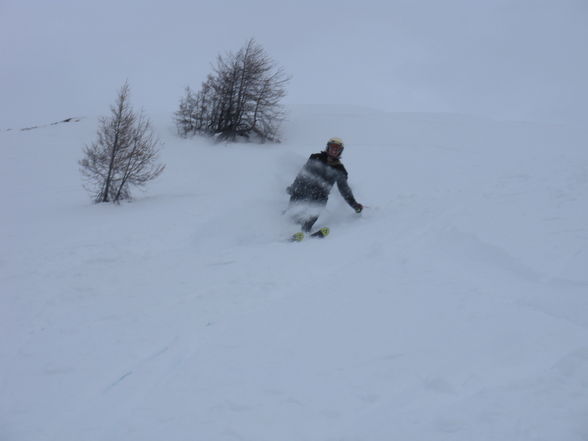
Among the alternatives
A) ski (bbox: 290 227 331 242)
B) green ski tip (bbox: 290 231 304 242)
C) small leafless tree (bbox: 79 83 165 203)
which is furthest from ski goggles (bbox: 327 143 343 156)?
small leafless tree (bbox: 79 83 165 203)

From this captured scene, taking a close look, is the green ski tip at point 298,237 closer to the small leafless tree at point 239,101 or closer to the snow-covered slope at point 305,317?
the snow-covered slope at point 305,317

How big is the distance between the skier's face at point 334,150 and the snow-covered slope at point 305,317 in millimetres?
1152

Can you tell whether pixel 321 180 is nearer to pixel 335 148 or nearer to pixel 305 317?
pixel 335 148

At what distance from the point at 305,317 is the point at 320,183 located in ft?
13.7

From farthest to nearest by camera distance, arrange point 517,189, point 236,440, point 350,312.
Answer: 1. point 517,189
2. point 350,312
3. point 236,440

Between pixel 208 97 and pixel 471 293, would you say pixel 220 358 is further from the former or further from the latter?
pixel 208 97

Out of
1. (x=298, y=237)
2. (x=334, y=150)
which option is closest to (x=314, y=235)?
(x=298, y=237)

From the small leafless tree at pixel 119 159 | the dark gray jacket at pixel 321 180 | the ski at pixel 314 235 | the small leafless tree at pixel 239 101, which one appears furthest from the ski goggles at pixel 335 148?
the small leafless tree at pixel 239 101

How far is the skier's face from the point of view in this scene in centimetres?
782

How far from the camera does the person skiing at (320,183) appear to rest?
7871mm

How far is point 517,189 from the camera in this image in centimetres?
820

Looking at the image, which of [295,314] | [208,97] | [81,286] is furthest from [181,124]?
[295,314]

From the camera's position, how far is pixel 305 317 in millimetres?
4211

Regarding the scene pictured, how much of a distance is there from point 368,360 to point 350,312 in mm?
857
